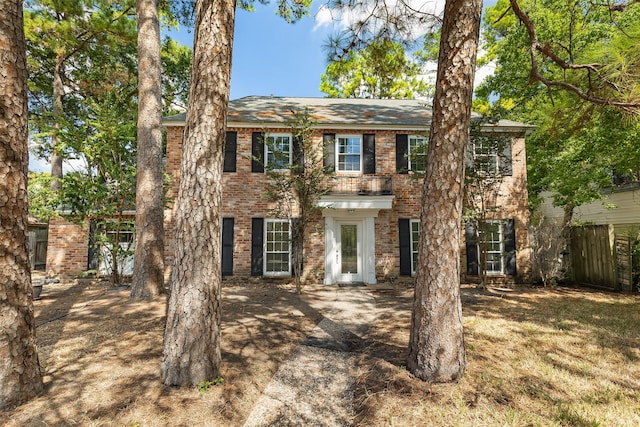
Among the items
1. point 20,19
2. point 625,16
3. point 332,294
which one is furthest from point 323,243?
point 625,16

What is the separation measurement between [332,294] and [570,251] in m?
8.03

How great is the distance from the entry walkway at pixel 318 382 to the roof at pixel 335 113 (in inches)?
235

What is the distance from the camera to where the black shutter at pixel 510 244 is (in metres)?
10.2

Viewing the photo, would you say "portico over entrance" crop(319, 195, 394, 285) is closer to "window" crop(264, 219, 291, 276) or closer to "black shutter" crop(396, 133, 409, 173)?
"window" crop(264, 219, 291, 276)

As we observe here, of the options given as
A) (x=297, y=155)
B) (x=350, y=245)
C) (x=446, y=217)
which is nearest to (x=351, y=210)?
(x=350, y=245)

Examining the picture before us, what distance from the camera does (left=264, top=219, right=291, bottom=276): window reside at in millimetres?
10047

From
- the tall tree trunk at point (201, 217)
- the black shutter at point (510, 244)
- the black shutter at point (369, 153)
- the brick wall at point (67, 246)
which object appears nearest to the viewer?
the tall tree trunk at point (201, 217)

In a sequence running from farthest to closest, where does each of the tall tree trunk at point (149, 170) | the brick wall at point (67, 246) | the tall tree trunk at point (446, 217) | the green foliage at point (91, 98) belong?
the brick wall at point (67, 246) < the green foliage at point (91, 98) < the tall tree trunk at point (149, 170) < the tall tree trunk at point (446, 217)

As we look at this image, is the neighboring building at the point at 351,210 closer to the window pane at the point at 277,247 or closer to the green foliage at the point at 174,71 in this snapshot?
the window pane at the point at 277,247

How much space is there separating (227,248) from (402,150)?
6561 millimetres

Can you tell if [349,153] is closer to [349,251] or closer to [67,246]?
[349,251]

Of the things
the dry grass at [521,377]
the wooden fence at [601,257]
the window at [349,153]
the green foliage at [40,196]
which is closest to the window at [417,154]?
the window at [349,153]

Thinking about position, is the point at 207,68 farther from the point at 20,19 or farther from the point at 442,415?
the point at 442,415

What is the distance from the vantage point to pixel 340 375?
3557mm
